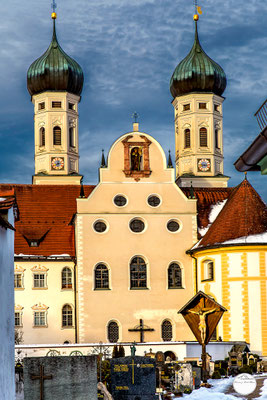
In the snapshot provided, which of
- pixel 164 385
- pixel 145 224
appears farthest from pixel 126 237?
pixel 164 385

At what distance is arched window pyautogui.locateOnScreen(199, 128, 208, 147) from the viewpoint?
69875mm

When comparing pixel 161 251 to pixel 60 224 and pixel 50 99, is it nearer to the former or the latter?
pixel 60 224

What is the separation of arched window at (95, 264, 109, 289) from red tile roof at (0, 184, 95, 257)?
204 centimetres

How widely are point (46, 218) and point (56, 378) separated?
1524 inches

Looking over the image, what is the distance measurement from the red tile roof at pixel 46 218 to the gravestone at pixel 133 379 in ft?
→ 98.6

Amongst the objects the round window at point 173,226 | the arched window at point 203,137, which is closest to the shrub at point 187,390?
the round window at point 173,226

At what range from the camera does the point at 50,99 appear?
6931cm

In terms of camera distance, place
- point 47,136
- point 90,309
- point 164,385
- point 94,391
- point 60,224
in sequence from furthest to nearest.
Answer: point 47,136
point 60,224
point 90,309
point 164,385
point 94,391

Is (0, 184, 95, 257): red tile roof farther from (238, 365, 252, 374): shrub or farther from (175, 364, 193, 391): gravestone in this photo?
(175, 364, 193, 391): gravestone

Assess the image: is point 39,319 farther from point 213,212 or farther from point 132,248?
point 213,212

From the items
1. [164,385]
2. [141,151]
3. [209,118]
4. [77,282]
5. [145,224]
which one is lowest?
[164,385]

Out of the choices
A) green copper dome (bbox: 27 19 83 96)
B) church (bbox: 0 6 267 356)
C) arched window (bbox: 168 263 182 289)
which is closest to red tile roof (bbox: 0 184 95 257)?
church (bbox: 0 6 267 356)

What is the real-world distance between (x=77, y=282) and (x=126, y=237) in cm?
412

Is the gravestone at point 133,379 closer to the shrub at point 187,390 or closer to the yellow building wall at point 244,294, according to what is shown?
the shrub at point 187,390
